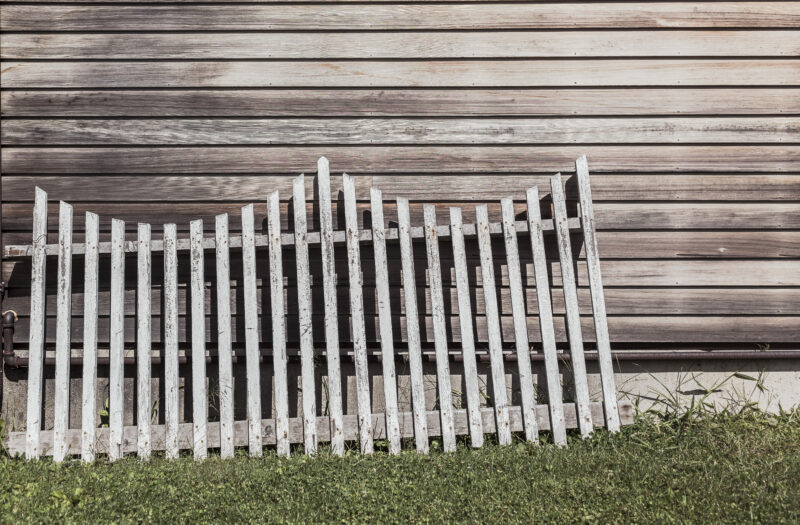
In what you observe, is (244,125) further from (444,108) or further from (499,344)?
(499,344)

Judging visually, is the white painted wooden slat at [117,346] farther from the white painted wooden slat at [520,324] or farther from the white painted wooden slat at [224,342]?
the white painted wooden slat at [520,324]

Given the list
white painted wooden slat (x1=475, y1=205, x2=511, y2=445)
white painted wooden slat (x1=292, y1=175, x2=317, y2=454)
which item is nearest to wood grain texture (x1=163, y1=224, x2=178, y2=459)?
white painted wooden slat (x1=292, y1=175, x2=317, y2=454)

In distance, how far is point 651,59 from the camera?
4188 mm

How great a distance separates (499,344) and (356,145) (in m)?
1.67

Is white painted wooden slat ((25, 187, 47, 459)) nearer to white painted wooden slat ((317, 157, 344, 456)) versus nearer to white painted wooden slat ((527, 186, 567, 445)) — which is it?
white painted wooden slat ((317, 157, 344, 456))

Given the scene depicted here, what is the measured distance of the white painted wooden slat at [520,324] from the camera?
11.9 ft

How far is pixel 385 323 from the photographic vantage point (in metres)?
3.65

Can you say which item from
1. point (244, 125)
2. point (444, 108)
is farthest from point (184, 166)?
point (444, 108)

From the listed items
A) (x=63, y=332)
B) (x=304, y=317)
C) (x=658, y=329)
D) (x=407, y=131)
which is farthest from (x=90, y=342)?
(x=658, y=329)

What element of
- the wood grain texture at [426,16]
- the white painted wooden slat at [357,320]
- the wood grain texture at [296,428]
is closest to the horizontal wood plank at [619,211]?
the white painted wooden slat at [357,320]

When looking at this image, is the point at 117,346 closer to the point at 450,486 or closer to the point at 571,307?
the point at 450,486

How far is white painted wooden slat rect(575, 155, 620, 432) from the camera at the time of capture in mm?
3664

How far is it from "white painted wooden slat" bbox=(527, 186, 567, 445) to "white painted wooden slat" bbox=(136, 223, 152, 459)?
7.92 ft

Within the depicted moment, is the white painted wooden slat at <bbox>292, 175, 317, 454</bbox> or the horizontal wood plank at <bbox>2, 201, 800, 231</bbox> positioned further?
the horizontal wood plank at <bbox>2, 201, 800, 231</bbox>
